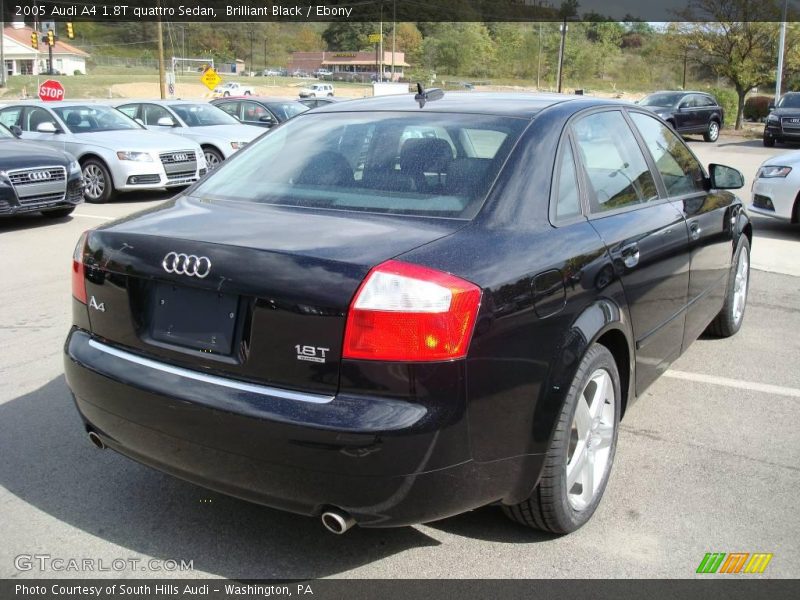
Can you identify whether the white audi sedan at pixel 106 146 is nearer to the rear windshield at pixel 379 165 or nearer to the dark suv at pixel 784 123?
the rear windshield at pixel 379 165

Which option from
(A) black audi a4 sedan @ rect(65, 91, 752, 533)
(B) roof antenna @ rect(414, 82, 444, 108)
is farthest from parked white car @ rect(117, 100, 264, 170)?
(A) black audi a4 sedan @ rect(65, 91, 752, 533)

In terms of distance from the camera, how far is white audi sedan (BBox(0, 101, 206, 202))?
12234 mm

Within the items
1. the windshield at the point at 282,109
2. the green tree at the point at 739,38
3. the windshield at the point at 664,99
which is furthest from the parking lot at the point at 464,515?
the green tree at the point at 739,38

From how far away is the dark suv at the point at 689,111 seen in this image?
89.8 feet

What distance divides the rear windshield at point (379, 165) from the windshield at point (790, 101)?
26.5m

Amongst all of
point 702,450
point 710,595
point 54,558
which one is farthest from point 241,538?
point 702,450

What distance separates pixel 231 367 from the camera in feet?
8.49

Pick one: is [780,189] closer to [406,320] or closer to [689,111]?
[406,320]

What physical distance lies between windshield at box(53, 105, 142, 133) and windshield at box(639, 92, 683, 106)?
19.9 meters

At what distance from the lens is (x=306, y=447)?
94.7 inches

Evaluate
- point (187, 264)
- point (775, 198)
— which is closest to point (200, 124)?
point (775, 198)

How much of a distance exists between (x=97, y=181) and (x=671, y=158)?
10.2 meters

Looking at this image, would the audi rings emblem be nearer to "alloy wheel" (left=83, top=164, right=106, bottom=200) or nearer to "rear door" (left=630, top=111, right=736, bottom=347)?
"rear door" (left=630, top=111, right=736, bottom=347)

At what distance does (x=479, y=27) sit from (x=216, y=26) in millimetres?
51372
